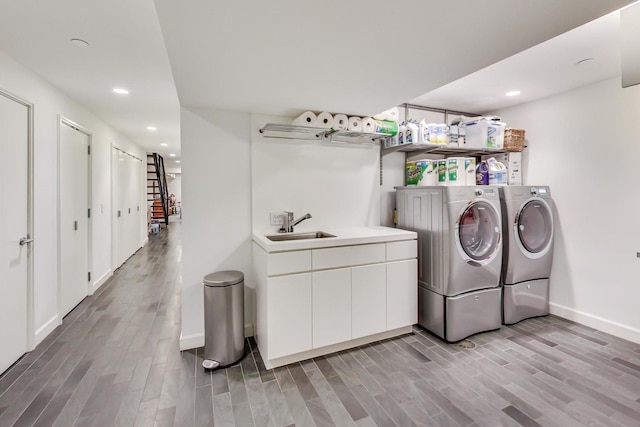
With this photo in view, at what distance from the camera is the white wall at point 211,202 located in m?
2.51

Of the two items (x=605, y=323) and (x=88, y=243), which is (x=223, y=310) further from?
(x=605, y=323)

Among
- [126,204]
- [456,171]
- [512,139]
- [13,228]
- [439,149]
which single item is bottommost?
[13,228]

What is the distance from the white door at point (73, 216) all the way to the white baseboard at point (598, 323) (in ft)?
17.5

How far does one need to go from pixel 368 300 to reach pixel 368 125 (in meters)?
1.69

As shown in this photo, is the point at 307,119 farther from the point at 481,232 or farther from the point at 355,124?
the point at 481,232

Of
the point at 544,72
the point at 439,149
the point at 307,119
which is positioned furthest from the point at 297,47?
the point at 544,72

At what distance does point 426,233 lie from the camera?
2.79 metres

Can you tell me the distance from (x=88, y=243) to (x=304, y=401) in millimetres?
3595

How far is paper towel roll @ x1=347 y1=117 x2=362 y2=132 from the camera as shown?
2.80m

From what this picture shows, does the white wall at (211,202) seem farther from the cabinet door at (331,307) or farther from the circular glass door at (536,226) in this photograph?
the circular glass door at (536,226)

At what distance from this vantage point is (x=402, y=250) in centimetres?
265

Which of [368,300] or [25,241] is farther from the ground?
[25,241]

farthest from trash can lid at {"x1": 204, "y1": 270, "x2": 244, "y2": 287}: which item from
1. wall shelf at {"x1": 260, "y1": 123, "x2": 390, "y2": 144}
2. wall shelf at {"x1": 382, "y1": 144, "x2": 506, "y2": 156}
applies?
wall shelf at {"x1": 382, "y1": 144, "x2": 506, "y2": 156}

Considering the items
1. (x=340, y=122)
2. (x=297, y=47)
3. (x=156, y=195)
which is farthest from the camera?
(x=156, y=195)
